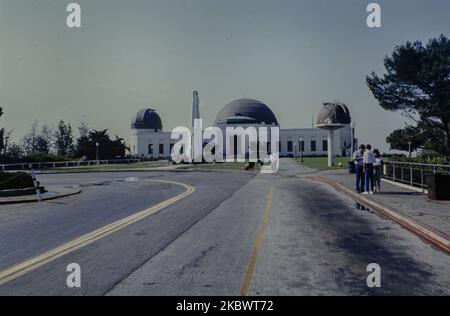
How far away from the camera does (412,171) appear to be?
65.1 ft

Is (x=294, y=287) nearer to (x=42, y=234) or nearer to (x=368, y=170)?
(x=42, y=234)

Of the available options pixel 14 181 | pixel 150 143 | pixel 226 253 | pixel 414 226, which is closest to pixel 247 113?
pixel 150 143

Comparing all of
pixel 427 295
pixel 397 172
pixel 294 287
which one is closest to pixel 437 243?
pixel 427 295

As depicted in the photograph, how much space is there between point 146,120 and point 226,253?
416 ft

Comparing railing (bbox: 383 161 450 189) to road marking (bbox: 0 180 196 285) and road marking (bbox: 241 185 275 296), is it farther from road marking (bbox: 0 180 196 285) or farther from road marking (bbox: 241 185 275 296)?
road marking (bbox: 0 180 196 285)

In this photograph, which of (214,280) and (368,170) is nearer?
(214,280)

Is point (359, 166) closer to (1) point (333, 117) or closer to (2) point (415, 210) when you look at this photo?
(2) point (415, 210)

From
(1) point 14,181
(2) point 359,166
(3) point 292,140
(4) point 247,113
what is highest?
(4) point 247,113

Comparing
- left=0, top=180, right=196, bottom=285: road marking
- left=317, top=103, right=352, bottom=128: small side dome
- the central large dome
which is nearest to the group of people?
left=0, top=180, right=196, bottom=285: road marking

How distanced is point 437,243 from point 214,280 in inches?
202

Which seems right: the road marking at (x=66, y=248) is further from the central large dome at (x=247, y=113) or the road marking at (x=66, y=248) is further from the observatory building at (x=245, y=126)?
the central large dome at (x=247, y=113)

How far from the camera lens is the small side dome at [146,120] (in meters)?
131

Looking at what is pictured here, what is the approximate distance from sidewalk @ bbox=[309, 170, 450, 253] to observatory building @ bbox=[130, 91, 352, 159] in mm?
95052
